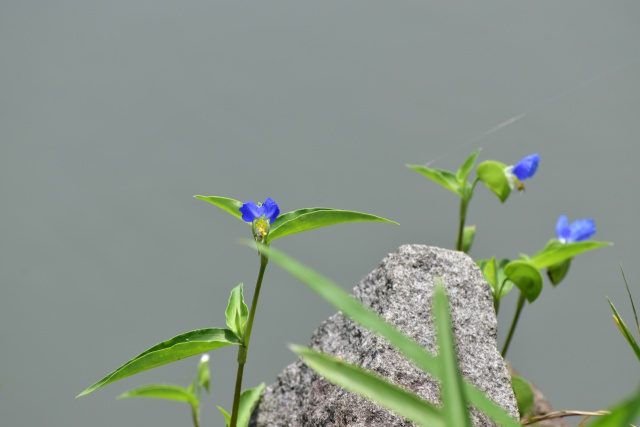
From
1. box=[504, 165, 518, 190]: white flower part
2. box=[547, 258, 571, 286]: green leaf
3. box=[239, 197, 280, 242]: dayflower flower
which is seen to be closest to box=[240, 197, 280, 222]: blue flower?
box=[239, 197, 280, 242]: dayflower flower

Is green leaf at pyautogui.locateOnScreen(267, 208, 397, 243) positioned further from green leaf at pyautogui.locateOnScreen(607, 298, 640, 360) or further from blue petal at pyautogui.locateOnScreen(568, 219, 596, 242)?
blue petal at pyautogui.locateOnScreen(568, 219, 596, 242)

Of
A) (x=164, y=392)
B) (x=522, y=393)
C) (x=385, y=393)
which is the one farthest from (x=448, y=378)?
(x=522, y=393)

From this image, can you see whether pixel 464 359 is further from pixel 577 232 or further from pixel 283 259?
pixel 283 259

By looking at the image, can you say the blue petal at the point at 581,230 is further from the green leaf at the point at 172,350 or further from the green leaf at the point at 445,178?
the green leaf at the point at 172,350

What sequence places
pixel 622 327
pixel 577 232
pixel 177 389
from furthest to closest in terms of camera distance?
pixel 577 232 → pixel 177 389 → pixel 622 327

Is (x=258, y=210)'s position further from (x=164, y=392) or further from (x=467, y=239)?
(x=467, y=239)

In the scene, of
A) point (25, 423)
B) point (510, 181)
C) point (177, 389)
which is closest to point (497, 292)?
point (510, 181)

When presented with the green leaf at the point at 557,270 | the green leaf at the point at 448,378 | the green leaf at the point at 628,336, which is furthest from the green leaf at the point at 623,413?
the green leaf at the point at 557,270
